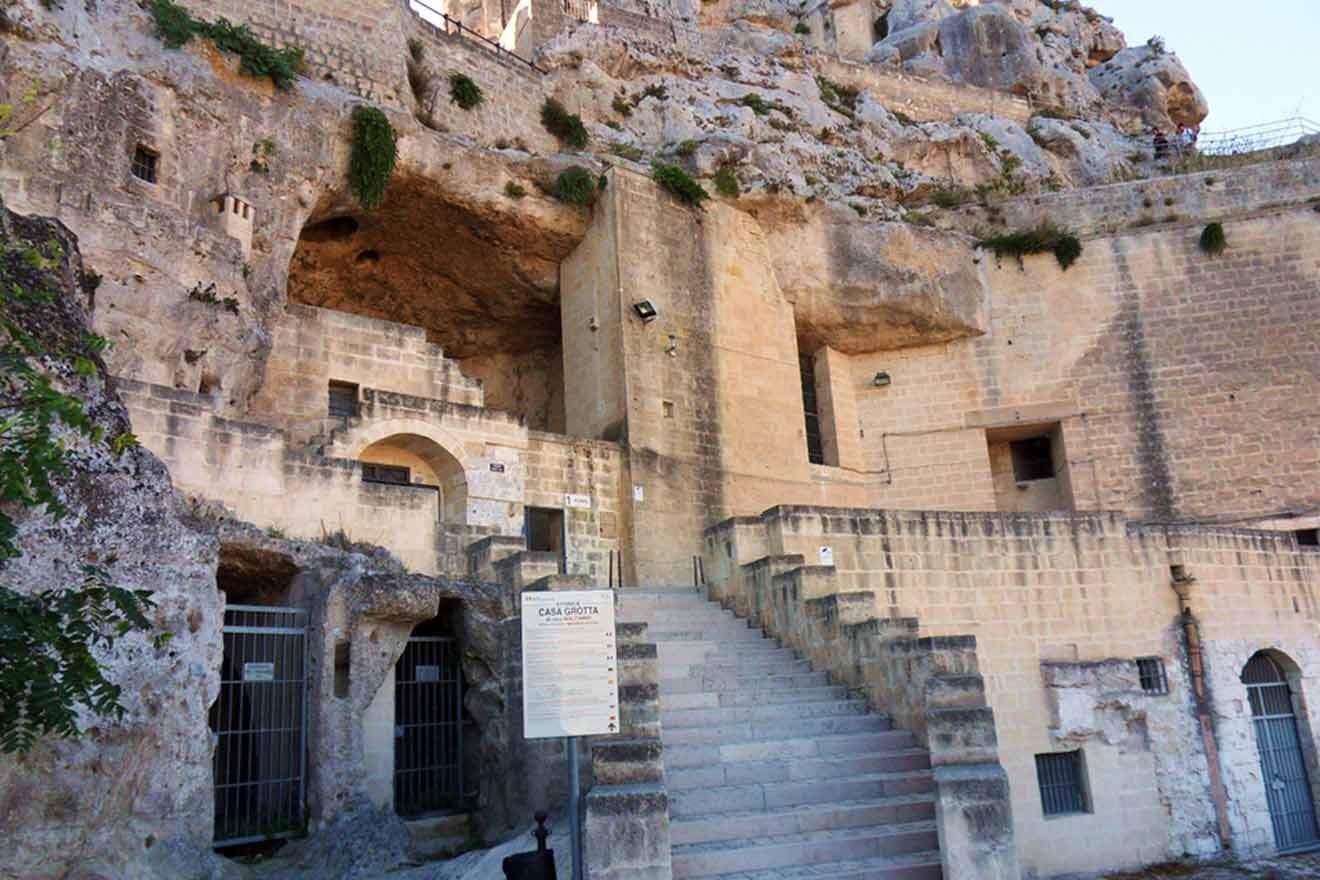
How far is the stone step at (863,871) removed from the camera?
7.40m

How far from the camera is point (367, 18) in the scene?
18438 millimetres

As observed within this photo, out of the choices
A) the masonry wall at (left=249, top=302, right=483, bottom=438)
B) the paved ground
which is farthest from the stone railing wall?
the masonry wall at (left=249, top=302, right=483, bottom=438)

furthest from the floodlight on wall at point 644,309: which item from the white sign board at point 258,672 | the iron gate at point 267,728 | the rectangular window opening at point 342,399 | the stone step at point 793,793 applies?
the stone step at point 793,793

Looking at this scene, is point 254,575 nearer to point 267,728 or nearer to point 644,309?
point 267,728

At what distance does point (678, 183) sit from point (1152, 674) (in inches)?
457

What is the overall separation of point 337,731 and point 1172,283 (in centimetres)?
1846

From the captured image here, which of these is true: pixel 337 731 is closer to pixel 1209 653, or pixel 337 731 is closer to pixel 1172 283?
pixel 1209 653

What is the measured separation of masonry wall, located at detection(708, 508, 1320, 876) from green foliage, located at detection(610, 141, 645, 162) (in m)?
10.6

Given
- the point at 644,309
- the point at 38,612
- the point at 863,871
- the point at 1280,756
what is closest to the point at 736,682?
the point at 863,871

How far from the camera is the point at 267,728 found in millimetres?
9430

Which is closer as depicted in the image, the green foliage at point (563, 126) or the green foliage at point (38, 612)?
the green foliage at point (38, 612)

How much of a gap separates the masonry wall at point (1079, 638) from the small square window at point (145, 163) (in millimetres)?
9236

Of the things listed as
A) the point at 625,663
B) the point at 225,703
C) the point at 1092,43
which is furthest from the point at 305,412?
the point at 1092,43

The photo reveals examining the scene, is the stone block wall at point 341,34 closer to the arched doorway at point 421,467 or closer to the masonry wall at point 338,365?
the masonry wall at point 338,365
